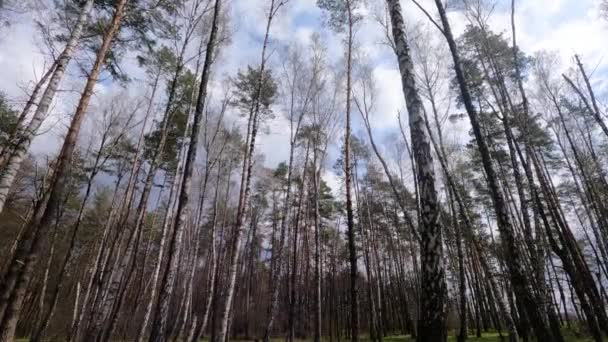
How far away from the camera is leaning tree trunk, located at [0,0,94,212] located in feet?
17.5

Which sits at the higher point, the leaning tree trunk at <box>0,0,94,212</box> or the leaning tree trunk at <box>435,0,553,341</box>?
the leaning tree trunk at <box>0,0,94,212</box>

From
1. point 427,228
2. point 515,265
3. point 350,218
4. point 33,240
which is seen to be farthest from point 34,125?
point 515,265

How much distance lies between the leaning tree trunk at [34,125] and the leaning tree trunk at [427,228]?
690 cm

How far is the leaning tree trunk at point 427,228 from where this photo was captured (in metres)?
3.84

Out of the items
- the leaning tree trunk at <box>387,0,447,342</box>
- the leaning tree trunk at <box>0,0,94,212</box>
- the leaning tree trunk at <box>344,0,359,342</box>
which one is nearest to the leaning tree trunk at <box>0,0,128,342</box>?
the leaning tree trunk at <box>0,0,94,212</box>

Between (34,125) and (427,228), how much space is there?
7612 millimetres

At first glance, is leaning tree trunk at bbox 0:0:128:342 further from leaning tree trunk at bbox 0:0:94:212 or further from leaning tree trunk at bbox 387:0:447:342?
leaning tree trunk at bbox 387:0:447:342

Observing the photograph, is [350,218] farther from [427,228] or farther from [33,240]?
[33,240]

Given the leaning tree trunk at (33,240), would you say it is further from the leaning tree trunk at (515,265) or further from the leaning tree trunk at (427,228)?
the leaning tree trunk at (515,265)

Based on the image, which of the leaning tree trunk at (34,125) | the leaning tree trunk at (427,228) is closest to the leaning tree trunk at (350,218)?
the leaning tree trunk at (427,228)

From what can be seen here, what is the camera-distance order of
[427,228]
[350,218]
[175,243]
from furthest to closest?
[350,218] → [175,243] → [427,228]

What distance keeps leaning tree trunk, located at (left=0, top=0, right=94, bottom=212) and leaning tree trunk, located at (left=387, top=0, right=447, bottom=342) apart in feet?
22.6

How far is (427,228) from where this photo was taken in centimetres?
434

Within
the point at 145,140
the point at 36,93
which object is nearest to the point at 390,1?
the point at 36,93
